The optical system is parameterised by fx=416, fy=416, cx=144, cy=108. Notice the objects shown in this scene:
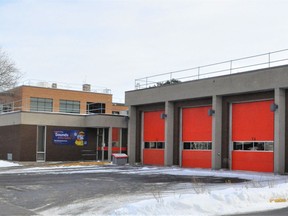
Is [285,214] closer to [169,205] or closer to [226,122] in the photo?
[169,205]

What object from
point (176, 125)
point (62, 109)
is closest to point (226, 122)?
point (176, 125)

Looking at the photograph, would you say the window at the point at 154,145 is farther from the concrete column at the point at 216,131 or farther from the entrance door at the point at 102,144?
the concrete column at the point at 216,131

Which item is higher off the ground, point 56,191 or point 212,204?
point 212,204

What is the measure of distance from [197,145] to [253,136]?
200 inches

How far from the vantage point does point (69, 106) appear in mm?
59875

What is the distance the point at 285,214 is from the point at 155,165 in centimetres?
2286

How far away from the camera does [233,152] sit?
27.6m

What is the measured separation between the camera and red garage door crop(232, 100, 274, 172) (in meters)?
25.3

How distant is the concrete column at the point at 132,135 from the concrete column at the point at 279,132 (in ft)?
47.6

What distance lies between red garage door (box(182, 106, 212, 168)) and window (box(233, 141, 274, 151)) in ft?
7.79

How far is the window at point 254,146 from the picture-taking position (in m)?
25.3

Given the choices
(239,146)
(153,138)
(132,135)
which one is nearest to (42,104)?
(132,135)

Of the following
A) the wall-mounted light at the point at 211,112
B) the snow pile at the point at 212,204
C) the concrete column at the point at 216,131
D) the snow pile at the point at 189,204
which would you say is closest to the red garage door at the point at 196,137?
the wall-mounted light at the point at 211,112

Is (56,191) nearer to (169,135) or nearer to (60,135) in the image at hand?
(169,135)
